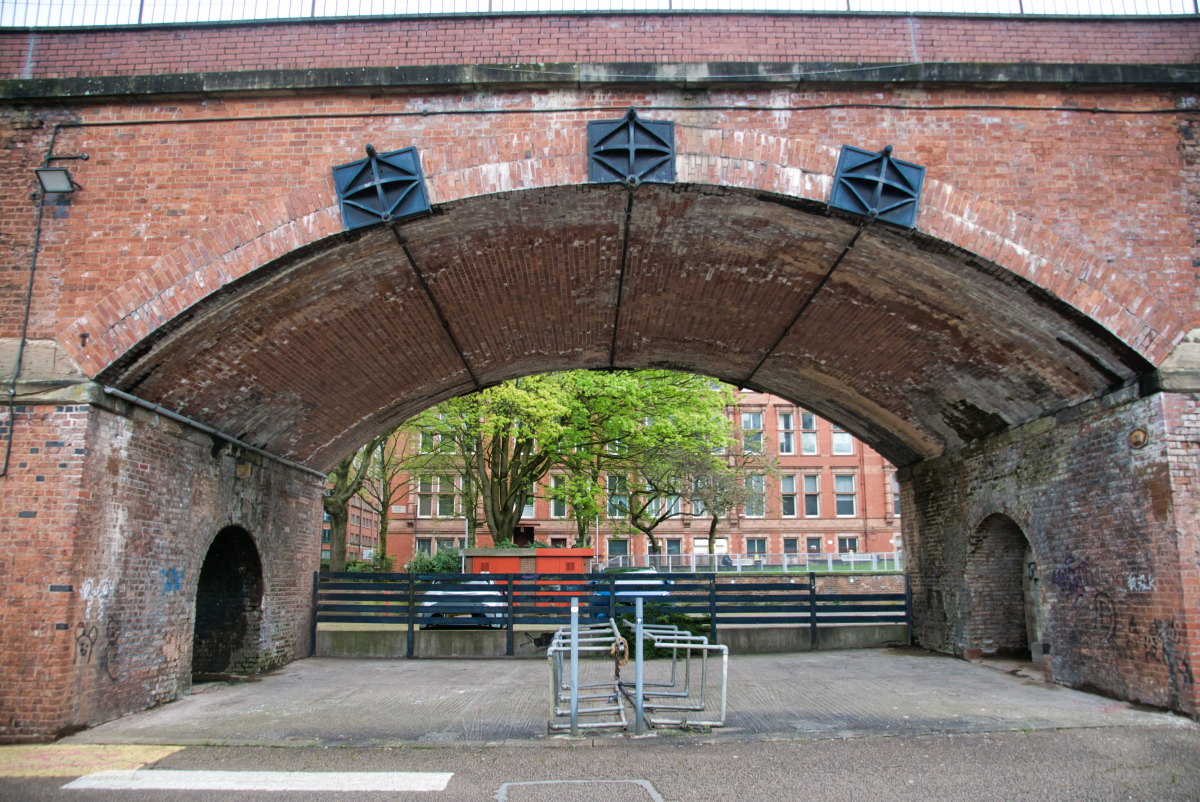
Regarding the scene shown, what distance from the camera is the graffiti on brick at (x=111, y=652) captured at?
7.64m

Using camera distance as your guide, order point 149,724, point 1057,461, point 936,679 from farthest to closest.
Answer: point 936,679 < point 1057,461 < point 149,724

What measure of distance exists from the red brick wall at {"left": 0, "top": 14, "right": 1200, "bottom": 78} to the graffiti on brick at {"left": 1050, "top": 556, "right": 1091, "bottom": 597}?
560cm

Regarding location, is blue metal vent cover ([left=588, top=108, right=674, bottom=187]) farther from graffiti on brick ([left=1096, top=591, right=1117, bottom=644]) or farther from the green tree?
the green tree

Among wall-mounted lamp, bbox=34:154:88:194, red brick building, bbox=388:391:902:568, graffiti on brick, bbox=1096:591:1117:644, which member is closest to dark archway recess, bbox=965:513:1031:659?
graffiti on brick, bbox=1096:591:1117:644

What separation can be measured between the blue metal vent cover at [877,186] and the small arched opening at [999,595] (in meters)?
6.02

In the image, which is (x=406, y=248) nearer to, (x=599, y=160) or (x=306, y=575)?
(x=599, y=160)

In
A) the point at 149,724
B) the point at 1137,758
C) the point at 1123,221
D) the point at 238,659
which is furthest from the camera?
the point at 238,659

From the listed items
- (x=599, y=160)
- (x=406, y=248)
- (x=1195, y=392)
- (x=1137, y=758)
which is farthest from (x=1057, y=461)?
(x=406, y=248)

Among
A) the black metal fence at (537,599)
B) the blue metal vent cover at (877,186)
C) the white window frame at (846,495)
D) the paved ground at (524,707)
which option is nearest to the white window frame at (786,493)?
the white window frame at (846,495)

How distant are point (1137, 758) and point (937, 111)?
626 cm

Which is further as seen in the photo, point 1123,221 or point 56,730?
point 1123,221

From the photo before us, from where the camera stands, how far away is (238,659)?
36.4 ft

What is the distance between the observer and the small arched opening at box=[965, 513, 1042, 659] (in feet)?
38.6

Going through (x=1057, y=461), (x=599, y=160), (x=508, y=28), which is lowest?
(x=1057, y=461)
